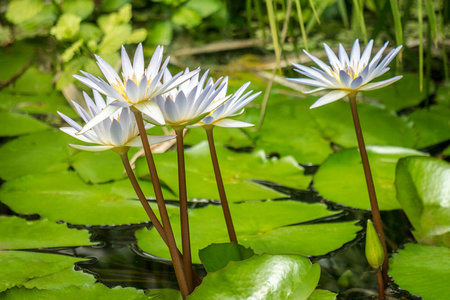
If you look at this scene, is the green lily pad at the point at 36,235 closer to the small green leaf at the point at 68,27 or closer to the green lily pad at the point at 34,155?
the green lily pad at the point at 34,155

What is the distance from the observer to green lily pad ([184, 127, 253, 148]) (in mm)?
1358

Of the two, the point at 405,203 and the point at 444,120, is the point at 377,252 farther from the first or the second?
the point at 444,120

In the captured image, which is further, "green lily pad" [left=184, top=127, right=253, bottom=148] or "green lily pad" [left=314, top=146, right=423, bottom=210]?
"green lily pad" [left=184, top=127, right=253, bottom=148]

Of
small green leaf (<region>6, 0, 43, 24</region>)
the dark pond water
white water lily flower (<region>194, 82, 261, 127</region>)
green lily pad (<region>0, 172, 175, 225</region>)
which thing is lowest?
the dark pond water

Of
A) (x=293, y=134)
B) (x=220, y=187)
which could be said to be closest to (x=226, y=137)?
(x=293, y=134)

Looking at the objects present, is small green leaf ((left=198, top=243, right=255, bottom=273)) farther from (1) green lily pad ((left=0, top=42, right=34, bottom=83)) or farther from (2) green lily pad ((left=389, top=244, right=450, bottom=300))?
(1) green lily pad ((left=0, top=42, right=34, bottom=83))

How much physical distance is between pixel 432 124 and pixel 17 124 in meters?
1.30

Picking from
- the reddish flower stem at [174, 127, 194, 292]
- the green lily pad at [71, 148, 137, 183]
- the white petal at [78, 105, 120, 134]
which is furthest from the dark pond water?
the white petal at [78, 105, 120, 134]

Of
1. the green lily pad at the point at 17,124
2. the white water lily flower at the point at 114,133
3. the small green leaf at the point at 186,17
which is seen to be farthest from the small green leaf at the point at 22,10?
the white water lily flower at the point at 114,133

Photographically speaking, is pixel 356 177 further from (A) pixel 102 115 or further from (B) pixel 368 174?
(A) pixel 102 115

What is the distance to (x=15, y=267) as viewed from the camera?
744mm

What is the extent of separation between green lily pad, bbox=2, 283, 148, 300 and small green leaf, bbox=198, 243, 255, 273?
0.37 ft

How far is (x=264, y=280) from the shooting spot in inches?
22.5

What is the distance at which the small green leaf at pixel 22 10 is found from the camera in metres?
1.73
